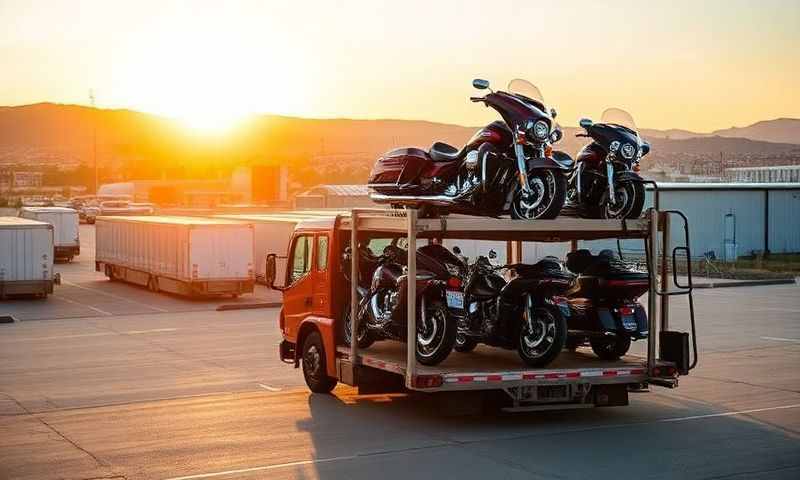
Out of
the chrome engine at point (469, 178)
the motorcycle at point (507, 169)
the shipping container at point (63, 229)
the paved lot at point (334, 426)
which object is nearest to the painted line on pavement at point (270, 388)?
the paved lot at point (334, 426)

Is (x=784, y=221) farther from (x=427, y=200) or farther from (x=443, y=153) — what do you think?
(x=427, y=200)

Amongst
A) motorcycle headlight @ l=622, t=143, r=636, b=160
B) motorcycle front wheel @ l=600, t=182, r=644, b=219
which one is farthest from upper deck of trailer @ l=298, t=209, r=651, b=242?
motorcycle headlight @ l=622, t=143, r=636, b=160

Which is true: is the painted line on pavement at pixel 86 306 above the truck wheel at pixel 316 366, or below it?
below

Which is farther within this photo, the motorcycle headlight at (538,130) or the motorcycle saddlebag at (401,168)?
the motorcycle saddlebag at (401,168)

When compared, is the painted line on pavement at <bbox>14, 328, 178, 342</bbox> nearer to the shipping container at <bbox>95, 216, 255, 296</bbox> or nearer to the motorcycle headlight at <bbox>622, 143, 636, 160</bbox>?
the shipping container at <bbox>95, 216, 255, 296</bbox>

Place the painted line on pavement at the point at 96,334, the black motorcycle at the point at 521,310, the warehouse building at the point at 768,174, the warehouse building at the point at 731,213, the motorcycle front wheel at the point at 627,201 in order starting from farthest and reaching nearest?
1. the warehouse building at the point at 768,174
2. the warehouse building at the point at 731,213
3. the painted line on pavement at the point at 96,334
4. the motorcycle front wheel at the point at 627,201
5. the black motorcycle at the point at 521,310

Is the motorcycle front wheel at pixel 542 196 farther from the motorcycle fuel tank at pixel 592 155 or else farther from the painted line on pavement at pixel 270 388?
the painted line on pavement at pixel 270 388

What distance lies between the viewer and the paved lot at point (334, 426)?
1170cm

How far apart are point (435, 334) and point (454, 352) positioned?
1.65 metres

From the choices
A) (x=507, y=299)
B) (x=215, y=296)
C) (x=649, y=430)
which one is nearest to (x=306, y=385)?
(x=507, y=299)

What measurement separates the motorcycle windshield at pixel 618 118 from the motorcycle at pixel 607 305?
168 centimetres

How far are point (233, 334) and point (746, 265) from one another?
2928 centimetres

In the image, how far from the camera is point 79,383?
1855cm

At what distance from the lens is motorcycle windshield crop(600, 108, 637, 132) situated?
1545cm
